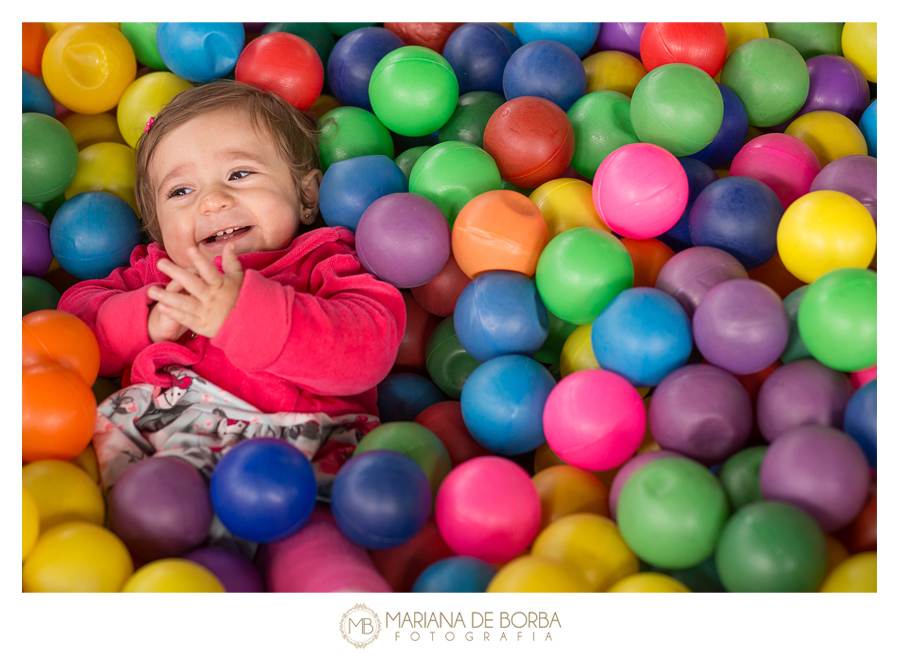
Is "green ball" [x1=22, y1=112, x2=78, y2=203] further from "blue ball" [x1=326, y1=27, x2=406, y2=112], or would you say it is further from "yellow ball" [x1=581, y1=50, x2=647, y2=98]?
"yellow ball" [x1=581, y1=50, x2=647, y2=98]

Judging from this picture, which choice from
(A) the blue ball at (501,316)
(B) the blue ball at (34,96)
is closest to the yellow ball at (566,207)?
(A) the blue ball at (501,316)

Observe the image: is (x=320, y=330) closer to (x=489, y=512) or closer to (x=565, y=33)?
(x=489, y=512)

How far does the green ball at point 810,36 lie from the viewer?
2.21 m

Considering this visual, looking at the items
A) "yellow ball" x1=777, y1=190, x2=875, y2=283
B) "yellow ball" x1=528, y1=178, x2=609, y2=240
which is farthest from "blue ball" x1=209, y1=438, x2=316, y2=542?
"yellow ball" x1=777, y1=190, x2=875, y2=283

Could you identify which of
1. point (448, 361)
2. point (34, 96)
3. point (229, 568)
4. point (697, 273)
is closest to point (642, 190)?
point (697, 273)

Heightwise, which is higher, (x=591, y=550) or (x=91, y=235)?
(x=91, y=235)

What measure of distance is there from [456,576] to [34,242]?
4.89 ft

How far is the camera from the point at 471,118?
209 centimetres

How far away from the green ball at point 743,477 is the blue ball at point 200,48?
1.71 metres

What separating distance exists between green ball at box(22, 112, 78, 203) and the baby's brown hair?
0.59 feet

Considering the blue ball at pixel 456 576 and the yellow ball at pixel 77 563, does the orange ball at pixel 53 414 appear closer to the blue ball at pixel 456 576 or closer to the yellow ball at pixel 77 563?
the yellow ball at pixel 77 563
